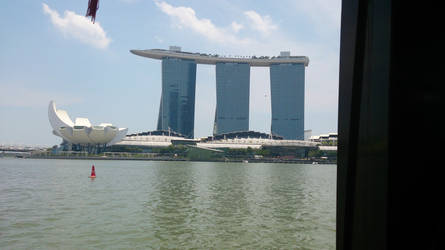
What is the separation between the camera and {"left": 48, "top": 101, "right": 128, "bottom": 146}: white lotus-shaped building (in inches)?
3964

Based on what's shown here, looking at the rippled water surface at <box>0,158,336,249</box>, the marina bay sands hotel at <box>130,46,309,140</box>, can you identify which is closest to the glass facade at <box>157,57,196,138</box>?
the marina bay sands hotel at <box>130,46,309,140</box>

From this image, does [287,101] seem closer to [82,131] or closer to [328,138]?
[328,138]

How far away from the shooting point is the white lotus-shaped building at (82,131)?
10069 cm

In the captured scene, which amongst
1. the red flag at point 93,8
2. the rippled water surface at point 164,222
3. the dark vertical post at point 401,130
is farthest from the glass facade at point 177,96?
the dark vertical post at point 401,130

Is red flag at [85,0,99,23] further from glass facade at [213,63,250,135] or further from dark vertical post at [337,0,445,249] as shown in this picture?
glass facade at [213,63,250,135]

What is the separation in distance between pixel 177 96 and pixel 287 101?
36.9 metres

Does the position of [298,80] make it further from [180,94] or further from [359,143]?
[359,143]

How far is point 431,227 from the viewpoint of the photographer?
1366mm

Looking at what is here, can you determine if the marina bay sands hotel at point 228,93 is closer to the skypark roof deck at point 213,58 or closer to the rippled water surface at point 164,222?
the skypark roof deck at point 213,58

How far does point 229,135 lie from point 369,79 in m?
116

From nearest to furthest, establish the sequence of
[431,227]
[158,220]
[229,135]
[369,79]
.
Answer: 1. [431,227]
2. [369,79]
3. [158,220]
4. [229,135]

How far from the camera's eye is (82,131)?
101 meters

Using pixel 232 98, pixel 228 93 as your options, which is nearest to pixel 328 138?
pixel 232 98

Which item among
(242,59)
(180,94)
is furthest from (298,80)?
(180,94)
